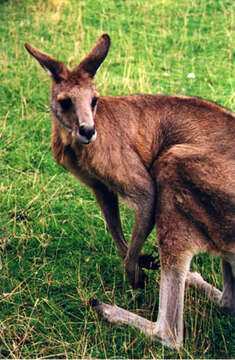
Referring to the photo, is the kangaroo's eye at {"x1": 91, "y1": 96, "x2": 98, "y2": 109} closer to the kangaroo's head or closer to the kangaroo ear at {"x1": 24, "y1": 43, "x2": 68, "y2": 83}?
the kangaroo's head

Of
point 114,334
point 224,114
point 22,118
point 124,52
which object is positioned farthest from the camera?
point 124,52

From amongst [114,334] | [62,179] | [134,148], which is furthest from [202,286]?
[62,179]

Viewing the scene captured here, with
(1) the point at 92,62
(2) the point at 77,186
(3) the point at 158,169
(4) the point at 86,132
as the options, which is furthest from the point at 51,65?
(2) the point at 77,186

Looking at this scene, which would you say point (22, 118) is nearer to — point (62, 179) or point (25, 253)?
point (62, 179)

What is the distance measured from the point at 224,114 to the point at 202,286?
137cm

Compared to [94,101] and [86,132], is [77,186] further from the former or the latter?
[86,132]

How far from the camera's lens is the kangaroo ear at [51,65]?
157 inches

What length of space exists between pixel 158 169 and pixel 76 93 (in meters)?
0.83

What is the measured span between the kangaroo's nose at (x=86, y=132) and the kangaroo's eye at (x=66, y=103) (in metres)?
0.29

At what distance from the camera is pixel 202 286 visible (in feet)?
13.7

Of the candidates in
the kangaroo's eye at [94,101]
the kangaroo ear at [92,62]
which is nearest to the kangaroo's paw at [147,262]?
the kangaroo's eye at [94,101]

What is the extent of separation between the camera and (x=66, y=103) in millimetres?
3912

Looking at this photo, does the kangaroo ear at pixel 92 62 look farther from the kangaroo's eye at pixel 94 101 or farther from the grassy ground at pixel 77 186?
the grassy ground at pixel 77 186

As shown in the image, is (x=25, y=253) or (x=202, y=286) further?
Result: (x=25, y=253)
